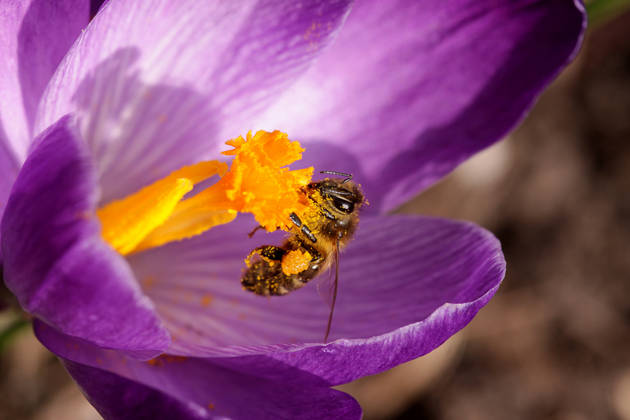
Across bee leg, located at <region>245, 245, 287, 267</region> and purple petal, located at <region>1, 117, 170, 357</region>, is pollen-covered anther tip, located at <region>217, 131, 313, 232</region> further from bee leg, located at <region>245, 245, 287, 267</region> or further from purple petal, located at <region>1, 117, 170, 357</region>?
purple petal, located at <region>1, 117, 170, 357</region>

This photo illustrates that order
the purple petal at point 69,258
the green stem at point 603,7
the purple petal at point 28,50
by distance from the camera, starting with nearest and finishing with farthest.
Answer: the purple petal at point 69,258 < the purple petal at point 28,50 < the green stem at point 603,7

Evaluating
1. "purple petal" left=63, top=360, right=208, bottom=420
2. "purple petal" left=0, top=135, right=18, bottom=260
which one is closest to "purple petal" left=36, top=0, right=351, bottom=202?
"purple petal" left=0, top=135, right=18, bottom=260

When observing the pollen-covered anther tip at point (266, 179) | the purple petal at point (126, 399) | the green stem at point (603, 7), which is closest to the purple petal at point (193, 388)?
the purple petal at point (126, 399)

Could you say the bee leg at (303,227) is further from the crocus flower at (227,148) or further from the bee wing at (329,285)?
the crocus flower at (227,148)

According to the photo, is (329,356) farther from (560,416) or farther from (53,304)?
(560,416)

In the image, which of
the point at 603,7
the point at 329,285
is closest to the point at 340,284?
the point at 329,285

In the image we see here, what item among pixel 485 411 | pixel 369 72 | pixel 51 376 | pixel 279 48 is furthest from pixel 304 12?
pixel 485 411
